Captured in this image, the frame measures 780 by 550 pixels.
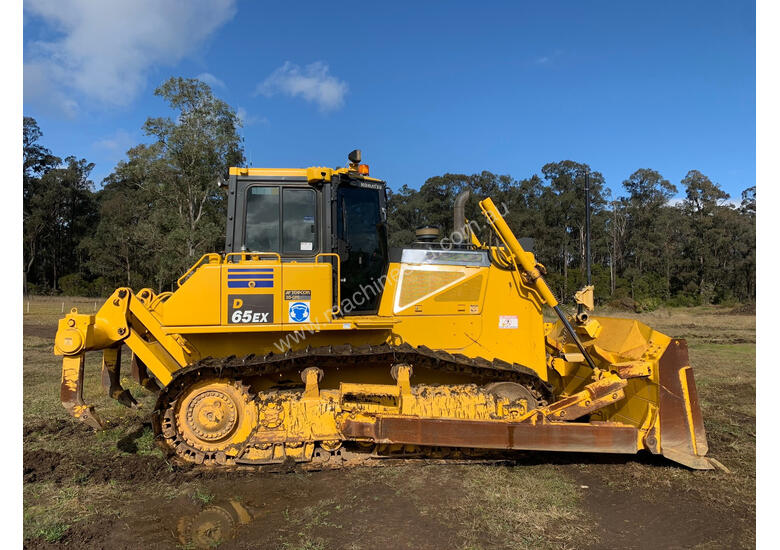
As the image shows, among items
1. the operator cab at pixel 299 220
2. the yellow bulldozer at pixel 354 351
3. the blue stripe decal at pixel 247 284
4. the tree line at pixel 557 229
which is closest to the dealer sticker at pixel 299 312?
the yellow bulldozer at pixel 354 351

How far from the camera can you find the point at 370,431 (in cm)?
512

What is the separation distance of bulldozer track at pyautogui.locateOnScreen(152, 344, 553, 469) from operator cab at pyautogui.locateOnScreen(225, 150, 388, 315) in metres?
0.61

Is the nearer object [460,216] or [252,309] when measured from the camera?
[252,309]

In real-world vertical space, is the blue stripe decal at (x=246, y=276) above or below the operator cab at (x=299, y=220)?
below

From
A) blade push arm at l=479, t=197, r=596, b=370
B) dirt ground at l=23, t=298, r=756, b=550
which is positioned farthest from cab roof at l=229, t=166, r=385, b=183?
dirt ground at l=23, t=298, r=756, b=550

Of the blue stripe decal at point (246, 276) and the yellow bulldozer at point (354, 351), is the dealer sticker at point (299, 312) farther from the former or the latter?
the blue stripe decal at point (246, 276)

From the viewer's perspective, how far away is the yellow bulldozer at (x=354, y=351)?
523 centimetres

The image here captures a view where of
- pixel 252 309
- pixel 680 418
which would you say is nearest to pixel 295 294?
pixel 252 309

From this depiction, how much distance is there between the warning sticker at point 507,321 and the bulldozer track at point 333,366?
51cm

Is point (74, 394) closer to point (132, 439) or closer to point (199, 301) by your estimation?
point (132, 439)

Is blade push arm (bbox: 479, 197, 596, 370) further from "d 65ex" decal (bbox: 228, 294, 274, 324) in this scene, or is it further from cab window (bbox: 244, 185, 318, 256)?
"d 65ex" decal (bbox: 228, 294, 274, 324)

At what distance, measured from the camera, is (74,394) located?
5223 mm

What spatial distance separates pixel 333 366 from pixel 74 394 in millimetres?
2781

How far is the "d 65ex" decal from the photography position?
5.27 metres
